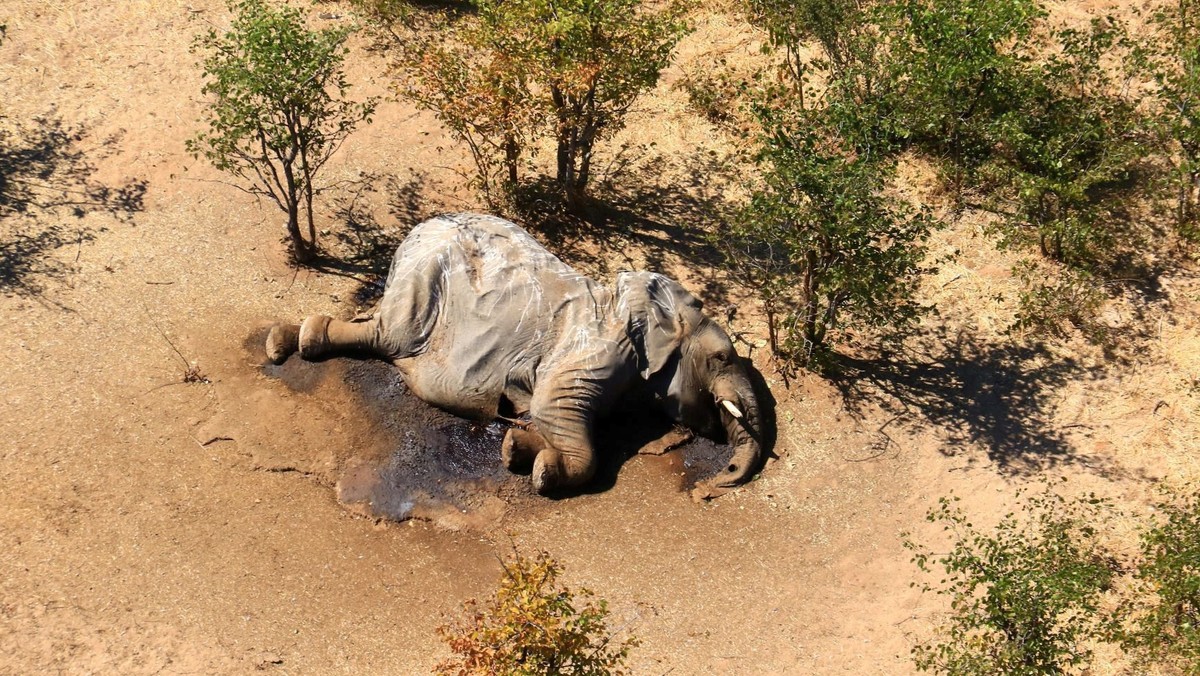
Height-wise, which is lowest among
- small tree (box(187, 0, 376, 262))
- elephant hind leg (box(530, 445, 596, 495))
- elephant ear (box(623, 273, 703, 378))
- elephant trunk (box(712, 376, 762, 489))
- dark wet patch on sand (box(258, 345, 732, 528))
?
dark wet patch on sand (box(258, 345, 732, 528))

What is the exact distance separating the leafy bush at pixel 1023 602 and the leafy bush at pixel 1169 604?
50 cm

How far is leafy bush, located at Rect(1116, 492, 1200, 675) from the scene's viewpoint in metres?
13.2

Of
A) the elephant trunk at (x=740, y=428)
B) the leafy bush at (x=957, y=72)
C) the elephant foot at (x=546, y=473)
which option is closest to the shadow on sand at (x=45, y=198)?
the elephant foot at (x=546, y=473)

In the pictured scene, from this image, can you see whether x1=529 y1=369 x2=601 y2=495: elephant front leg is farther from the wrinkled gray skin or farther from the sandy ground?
the sandy ground

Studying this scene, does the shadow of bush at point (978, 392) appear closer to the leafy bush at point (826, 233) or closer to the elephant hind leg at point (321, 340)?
the leafy bush at point (826, 233)

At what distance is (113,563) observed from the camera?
545 inches

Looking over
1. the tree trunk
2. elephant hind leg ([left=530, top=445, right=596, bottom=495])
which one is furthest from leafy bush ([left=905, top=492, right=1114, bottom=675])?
the tree trunk

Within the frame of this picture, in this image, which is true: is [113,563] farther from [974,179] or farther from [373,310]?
[974,179]

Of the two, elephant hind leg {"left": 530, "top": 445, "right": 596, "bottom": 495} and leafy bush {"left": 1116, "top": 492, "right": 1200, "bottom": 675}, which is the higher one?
leafy bush {"left": 1116, "top": 492, "right": 1200, "bottom": 675}

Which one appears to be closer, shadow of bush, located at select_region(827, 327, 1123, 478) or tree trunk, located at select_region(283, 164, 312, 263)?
shadow of bush, located at select_region(827, 327, 1123, 478)

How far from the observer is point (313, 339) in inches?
665

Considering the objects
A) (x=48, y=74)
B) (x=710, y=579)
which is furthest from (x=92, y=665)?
(x=48, y=74)

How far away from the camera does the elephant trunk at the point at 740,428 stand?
16.0 meters

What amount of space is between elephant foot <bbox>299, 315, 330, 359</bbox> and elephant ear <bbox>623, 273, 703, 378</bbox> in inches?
198
